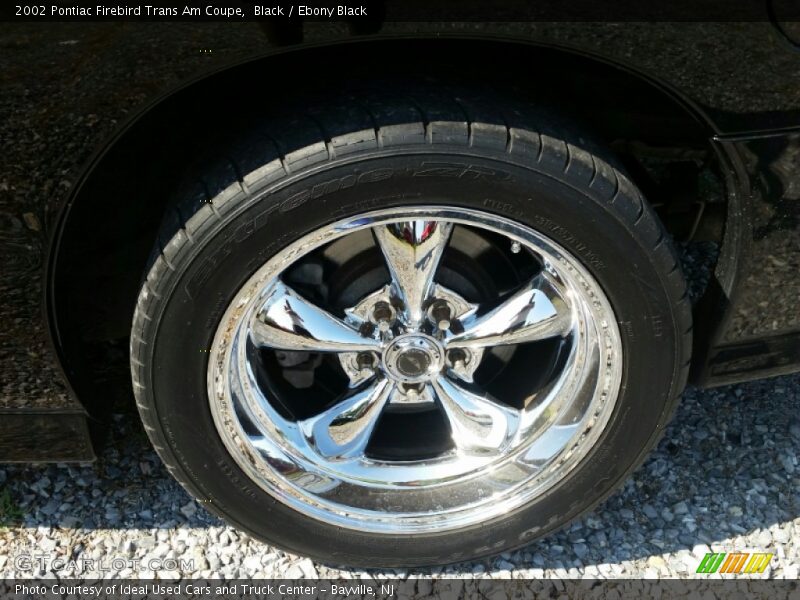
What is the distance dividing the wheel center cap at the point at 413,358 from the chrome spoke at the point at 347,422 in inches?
2.7

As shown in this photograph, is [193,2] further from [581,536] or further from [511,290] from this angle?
[581,536]

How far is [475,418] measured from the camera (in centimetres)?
239

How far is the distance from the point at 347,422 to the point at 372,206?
2.55 ft

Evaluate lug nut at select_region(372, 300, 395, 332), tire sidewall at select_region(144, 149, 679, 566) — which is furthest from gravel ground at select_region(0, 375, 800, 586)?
lug nut at select_region(372, 300, 395, 332)

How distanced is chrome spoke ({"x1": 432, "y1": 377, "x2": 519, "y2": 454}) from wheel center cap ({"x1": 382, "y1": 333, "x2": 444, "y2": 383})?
77mm

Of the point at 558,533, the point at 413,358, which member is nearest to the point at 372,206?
the point at 413,358

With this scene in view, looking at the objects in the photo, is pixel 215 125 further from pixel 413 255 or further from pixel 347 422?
pixel 347 422

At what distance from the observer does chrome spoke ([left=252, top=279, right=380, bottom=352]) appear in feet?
7.00

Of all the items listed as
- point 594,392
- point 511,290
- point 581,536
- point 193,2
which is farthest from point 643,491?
point 193,2

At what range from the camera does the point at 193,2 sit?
5.26 ft

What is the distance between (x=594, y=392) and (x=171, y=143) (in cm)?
122

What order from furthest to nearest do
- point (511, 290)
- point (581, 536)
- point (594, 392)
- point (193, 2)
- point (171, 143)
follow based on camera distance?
point (581, 536)
point (511, 290)
point (594, 392)
point (171, 143)
point (193, 2)

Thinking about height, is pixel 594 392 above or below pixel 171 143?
below

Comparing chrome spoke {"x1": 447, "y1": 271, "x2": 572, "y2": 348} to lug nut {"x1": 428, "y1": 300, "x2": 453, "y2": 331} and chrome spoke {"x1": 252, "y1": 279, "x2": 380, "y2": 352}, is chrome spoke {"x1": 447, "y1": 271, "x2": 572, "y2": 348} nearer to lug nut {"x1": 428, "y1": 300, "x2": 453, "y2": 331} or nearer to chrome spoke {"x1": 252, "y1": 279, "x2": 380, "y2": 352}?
lug nut {"x1": 428, "y1": 300, "x2": 453, "y2": 331}
